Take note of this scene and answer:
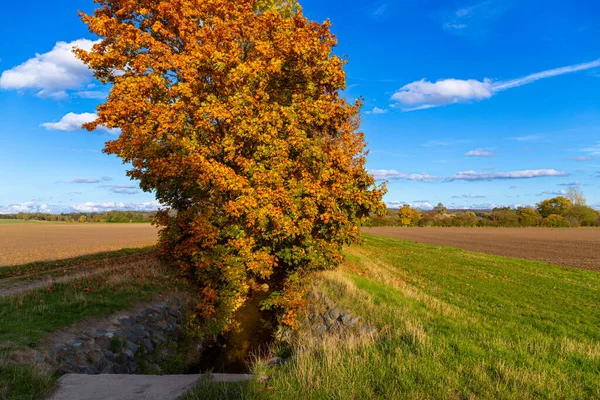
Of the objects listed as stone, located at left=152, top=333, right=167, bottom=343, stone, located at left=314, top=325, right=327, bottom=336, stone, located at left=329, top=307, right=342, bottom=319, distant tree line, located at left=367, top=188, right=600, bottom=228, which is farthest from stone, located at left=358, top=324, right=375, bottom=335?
distant tree line, located at left=367, top=188, right=600, bottom=228

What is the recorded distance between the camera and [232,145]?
1362 cm

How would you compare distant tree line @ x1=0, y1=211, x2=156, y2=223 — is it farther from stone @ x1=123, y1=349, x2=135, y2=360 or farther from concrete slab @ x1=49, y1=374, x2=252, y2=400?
concrete slab @ x1=49, y1=374, x2=252, y2=400

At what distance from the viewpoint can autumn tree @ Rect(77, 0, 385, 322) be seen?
13633 mm

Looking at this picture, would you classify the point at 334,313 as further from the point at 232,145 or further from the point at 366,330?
the point at 232,145

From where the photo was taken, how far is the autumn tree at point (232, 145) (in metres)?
13.6

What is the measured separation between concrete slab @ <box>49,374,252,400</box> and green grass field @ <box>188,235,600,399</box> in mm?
870

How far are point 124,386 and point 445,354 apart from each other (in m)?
7.72

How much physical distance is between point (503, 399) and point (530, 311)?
12.2 metres

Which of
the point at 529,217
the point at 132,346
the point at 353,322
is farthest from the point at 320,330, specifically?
the point at 529,217

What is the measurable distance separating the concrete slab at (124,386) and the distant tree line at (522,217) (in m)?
102

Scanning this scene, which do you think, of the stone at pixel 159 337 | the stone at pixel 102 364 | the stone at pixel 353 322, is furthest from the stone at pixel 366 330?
the stone at pixel 102 364

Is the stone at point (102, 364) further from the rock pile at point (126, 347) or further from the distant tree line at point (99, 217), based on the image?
the distant tree line at point (99, 217)

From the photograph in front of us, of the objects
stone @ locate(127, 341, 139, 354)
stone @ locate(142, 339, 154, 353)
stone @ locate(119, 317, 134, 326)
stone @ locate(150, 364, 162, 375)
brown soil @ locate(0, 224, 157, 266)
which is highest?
brown soil @ locate(0, 224, 157, 266)

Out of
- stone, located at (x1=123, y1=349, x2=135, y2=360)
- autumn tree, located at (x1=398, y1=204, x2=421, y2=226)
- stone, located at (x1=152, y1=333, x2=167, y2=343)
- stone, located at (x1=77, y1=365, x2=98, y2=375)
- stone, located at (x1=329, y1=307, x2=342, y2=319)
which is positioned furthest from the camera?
autumn tree, located at (x1=398, y1=204, x2=421, y2=226)
